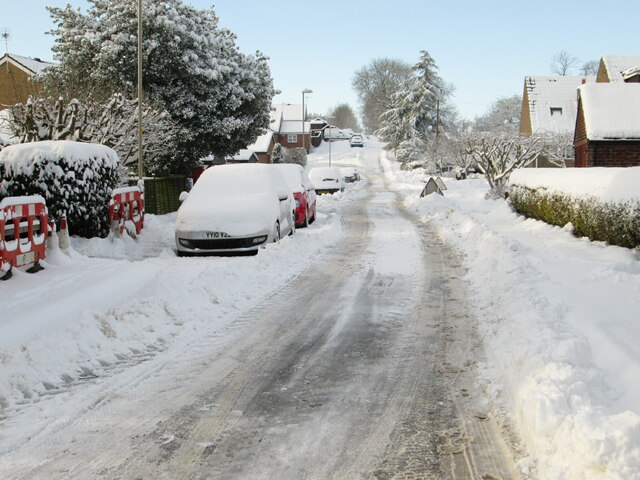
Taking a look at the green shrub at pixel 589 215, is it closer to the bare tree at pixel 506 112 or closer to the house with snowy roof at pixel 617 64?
the house with snowy roof at pixel 617 64

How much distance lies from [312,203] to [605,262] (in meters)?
9.51

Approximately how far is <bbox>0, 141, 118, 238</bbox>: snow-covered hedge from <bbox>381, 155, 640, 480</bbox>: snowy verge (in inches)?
282

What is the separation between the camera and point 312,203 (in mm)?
16906

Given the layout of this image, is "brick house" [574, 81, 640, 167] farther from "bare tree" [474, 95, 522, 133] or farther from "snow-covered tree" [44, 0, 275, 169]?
"bare tree" [474, 95, 522, 133]

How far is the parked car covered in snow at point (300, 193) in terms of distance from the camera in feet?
50.4

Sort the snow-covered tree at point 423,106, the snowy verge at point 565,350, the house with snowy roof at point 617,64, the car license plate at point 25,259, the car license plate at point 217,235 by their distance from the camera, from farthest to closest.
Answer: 1. the snow-covered tree at point 423,106
2. the house with snowy roof at point 617,64
3. the car license plate at point 217,235
4. the car license plate at point 25,259
5. the snowy verge at point 565,350

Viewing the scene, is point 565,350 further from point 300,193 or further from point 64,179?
point 300,193

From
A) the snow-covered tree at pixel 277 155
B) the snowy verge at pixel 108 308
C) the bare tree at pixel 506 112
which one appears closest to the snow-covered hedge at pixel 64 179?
the snowy verge at pixel 108 308

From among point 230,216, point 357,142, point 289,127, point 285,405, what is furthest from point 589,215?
point 357,142

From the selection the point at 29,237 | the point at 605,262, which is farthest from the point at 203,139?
the point at 605,262

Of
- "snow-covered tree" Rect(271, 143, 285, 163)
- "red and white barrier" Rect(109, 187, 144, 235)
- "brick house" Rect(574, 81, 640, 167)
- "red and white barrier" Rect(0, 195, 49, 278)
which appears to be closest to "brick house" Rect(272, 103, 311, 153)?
"snow-covered tree" Rect(271, 143, 285, 163)

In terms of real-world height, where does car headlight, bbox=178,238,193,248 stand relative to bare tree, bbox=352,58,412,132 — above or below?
below

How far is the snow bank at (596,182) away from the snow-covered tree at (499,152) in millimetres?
13532

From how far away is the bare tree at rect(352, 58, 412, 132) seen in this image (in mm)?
98688
